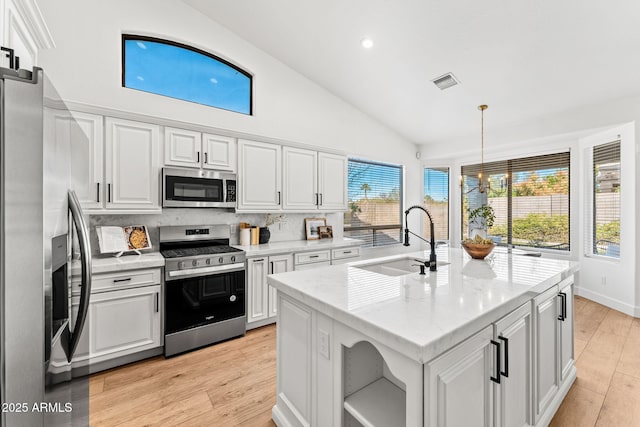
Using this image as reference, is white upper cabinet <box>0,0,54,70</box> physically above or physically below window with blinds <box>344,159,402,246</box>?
above

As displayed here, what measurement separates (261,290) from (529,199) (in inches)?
185

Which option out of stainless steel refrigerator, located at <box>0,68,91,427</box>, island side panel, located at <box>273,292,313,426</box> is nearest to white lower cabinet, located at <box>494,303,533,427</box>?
island side panel, located at <box>273,292,313,426</box>

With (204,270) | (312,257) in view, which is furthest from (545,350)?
(204,270)

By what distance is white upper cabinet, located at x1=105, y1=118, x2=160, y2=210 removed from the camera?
2.56m

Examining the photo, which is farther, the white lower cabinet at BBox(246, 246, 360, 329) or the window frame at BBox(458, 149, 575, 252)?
the window frame at BBox(458, 149, 575, 252)

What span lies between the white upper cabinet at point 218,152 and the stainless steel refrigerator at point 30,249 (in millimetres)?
2043

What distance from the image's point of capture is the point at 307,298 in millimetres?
1394

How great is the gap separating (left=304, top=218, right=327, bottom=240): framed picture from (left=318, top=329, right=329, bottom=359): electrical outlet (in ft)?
9.35

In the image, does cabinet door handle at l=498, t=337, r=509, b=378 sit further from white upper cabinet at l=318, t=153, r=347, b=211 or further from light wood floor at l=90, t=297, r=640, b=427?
white upper cabinet at l=318, t=153, r=347, b=211

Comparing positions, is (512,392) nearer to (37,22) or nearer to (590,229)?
(37,22)

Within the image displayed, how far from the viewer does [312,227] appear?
428cm

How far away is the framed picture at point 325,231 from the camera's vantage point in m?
4.34

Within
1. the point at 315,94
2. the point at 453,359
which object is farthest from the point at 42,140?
the point at 315,94

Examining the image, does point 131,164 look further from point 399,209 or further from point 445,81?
point 399,209
